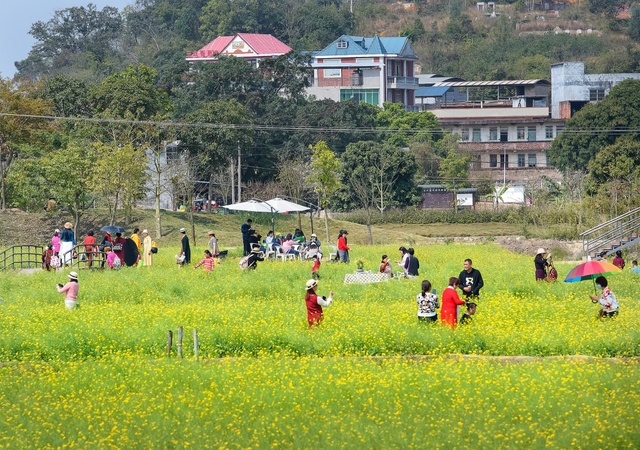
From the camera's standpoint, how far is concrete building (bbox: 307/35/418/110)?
10675 centimetres

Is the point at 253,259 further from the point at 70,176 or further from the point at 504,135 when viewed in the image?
the point at 504,135

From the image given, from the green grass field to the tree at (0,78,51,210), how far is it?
30.9m

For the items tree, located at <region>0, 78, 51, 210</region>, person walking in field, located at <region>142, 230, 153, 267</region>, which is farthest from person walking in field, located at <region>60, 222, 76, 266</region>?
tree, located at <region>0, 78, 51, 210</region>

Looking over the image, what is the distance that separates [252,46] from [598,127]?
4267cm

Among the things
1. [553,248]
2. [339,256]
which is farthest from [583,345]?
[553,248]

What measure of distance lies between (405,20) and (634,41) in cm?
2876

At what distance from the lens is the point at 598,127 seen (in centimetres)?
8269

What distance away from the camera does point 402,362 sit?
2156 cm

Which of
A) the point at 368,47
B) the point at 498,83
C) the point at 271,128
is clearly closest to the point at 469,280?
the point at 271,128

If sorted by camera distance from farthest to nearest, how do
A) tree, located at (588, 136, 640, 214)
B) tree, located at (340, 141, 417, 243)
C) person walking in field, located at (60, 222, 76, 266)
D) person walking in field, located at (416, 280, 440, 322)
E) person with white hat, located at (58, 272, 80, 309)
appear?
tree, located at (340, 141, 417, 243) < tree, located at (588, 136, 640, 214) < person walking in field, located at (60, 222, 76, 266) < person with white hat, located at (58, 272, 80, 309) < person walking in field, located at (416, 280, 440, 322)

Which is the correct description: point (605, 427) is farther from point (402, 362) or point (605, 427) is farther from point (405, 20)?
point (405, 20)

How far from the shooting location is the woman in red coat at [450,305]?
23703mm

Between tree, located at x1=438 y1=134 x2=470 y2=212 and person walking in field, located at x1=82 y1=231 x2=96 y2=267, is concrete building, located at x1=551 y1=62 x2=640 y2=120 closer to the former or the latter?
tree, located at x1=438 y1=134 x2=470 y2=212

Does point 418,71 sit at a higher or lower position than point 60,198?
higher
